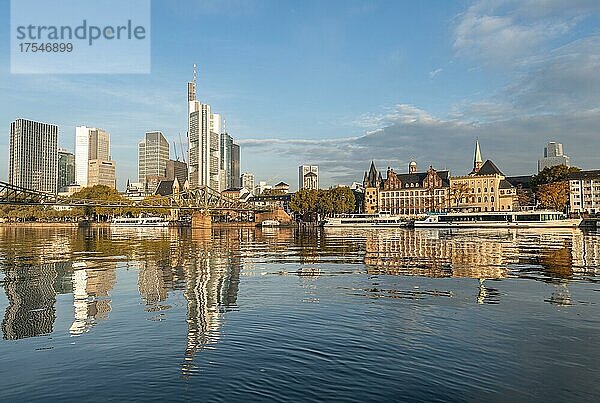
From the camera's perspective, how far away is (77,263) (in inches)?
1485

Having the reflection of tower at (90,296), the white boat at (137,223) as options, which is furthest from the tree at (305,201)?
the reflection of tower at (90,296)

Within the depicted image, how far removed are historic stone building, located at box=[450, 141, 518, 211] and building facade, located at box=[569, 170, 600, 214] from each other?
65.7 ft

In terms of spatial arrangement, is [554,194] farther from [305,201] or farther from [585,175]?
[305,201]

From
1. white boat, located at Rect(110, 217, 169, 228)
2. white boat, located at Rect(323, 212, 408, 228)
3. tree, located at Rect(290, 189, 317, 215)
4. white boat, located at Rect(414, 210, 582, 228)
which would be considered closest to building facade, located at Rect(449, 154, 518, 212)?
white boat, located at Rect(323, 212, 408, 228)

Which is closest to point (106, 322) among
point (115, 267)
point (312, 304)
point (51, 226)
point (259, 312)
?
point (259, 312)

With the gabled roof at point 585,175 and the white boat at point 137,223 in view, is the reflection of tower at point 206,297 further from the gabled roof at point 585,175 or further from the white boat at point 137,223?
the gabled roof at point 585,175

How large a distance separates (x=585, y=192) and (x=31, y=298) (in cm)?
17360

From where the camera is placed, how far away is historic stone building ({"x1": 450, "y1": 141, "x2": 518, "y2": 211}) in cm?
18200

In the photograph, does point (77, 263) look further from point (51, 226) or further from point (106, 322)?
point (51, 226)

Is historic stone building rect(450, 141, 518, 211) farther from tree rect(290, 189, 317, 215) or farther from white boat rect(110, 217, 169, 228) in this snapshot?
white boat rect(110, 217, 169, 228)

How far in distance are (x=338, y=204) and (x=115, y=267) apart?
141820 mm

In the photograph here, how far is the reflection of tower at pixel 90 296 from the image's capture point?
17428mm

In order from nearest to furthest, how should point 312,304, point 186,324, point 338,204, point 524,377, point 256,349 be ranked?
point 524,377 → point 256,349 → point 186,324 → point 312,304 → point 338,204

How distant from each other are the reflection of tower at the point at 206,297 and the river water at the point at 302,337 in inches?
3.1
